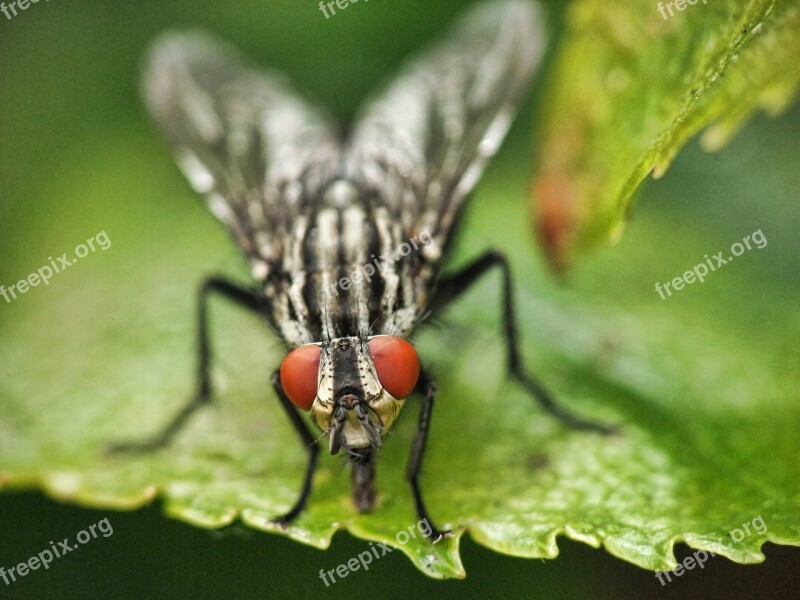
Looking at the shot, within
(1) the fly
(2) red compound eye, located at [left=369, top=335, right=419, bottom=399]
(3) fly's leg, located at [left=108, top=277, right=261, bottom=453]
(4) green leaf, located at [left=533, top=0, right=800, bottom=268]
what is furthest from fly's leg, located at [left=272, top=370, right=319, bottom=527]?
(4) green leaf, located at [left=533, top=0, right=800, bottom=268]

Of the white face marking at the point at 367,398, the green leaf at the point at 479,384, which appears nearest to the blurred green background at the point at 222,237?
the green leaf at the point at 479,384

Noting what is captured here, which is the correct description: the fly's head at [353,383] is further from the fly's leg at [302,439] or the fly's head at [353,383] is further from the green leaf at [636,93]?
the green leaf at [636,93]

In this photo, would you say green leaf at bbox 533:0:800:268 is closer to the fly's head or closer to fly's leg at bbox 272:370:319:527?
the fly's head

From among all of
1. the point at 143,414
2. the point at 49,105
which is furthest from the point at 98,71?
the point at 143,414

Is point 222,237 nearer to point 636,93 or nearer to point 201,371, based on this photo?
point 201,371

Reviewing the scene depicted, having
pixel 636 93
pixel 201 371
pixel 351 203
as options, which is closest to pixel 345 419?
pixel 351 203
